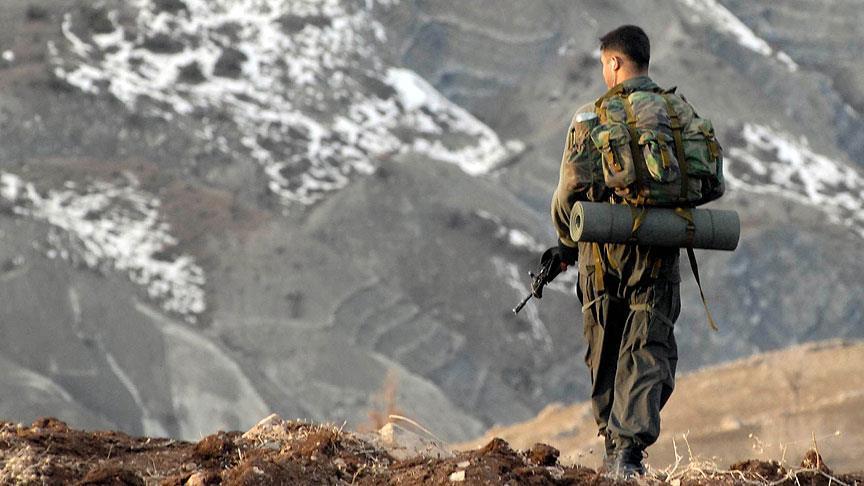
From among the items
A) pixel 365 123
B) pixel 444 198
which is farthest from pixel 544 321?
pixel 365 123

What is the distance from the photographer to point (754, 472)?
14.9 feet

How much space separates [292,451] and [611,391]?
111 cm

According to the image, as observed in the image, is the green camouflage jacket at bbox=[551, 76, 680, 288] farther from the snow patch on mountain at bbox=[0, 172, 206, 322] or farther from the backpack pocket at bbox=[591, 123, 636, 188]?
the snow patch on mountain at bbox=[0, 172, 206, 322]

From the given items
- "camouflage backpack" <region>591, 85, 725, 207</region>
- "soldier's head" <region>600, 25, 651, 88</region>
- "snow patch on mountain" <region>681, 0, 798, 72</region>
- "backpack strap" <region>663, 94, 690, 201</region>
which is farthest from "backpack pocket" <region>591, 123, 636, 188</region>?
"snow patch on mountain" <region>681, 0, 798, 72</region>

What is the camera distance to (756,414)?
55.7 ft

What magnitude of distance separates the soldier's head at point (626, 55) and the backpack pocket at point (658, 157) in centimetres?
31

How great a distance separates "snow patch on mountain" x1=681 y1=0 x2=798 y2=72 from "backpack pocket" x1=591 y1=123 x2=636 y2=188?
49.9 m

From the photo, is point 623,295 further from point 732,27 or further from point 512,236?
point 732,27

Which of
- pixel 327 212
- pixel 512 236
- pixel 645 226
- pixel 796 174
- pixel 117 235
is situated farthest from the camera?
pixel 796 174

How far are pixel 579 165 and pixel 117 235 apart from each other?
94.0ft

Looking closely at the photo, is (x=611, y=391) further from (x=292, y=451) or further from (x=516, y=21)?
(x=516, y=21)

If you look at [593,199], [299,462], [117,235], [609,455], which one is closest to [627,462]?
[609,455]

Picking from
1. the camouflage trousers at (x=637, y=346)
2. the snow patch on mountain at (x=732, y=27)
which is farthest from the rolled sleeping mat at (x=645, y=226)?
the snow patch on mountain at (x=732, y=27)

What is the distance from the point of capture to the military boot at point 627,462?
486cm
